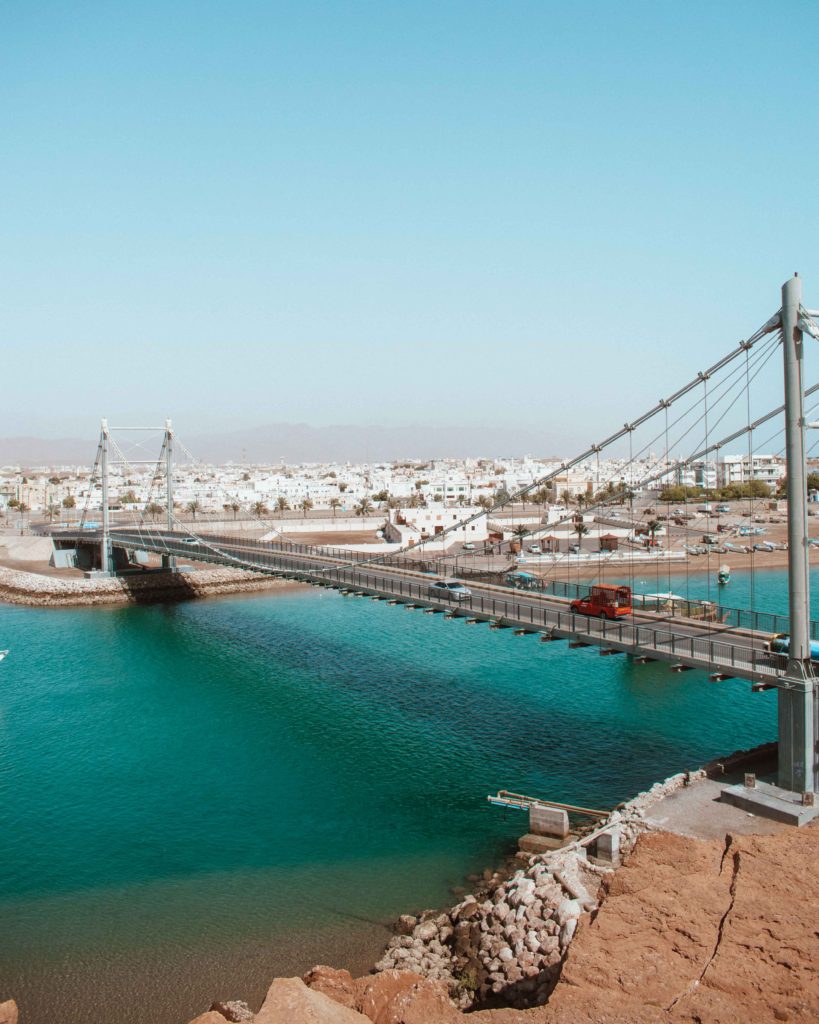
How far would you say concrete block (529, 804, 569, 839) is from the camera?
1462cm

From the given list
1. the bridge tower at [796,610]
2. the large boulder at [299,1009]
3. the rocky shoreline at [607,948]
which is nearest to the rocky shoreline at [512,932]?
the rocky shoreline at [607,948]

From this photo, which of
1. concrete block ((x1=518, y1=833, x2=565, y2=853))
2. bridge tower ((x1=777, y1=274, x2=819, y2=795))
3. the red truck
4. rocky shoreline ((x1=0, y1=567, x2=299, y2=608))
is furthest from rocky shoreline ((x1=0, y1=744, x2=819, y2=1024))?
rocky shoreline ((x1=0, y1=567, x2=299, y2=608))

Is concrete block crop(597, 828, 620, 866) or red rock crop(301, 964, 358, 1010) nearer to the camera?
red rock crop(301, 964, 358, 1010)

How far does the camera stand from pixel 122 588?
44312 mm

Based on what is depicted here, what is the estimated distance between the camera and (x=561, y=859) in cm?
1263

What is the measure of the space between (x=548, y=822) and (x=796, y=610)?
18.2 feet

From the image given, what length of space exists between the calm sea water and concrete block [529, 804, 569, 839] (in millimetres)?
901

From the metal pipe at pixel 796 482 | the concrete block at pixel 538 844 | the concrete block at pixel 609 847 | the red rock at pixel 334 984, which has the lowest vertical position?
the red rock at pixel 334 984

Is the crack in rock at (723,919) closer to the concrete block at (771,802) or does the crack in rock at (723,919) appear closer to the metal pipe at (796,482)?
the concrete block at (771,802)

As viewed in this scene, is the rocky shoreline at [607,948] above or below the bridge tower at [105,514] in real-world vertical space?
below

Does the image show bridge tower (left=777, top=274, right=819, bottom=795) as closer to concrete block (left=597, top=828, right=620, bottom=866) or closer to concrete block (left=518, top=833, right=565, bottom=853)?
concrete block (left=597, top=828, right=620, bottom=866)

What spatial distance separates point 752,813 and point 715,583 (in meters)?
34.8

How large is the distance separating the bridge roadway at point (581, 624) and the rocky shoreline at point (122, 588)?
13434 millimetres

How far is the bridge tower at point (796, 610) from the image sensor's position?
525 inches
